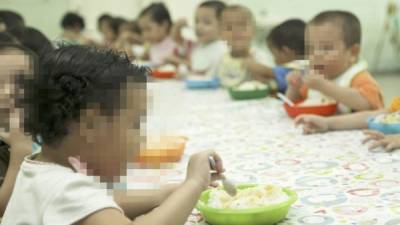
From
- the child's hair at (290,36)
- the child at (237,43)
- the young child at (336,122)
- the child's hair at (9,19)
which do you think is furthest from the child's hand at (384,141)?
the child's hair at (9,19)

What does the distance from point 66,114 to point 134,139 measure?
10 cm

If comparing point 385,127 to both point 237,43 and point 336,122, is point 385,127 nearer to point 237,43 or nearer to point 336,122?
point 336,122

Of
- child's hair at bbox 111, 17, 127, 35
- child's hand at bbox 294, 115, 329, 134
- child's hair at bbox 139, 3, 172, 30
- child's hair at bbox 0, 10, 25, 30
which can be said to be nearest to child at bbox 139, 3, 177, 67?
child's hair at bbox 139, 3, 172, 30

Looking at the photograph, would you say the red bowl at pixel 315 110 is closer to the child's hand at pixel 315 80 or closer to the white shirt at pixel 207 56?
the child's hand at pixel 315 80

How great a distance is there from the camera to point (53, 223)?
660mm

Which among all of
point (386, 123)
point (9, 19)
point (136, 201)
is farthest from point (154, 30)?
point (136, 201)

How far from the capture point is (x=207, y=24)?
119 inches

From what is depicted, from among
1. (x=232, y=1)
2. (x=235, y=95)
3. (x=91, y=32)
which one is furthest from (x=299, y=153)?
(x=91, y=32)

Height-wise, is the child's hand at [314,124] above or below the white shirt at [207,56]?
below

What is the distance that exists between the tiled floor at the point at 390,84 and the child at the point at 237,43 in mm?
1252

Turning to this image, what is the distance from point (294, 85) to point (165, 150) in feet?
2.83

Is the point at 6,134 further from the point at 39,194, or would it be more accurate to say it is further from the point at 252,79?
the point at 252,79

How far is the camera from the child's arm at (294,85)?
186cm

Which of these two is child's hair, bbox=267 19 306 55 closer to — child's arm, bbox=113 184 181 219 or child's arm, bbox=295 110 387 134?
child's arm, bbox=295 110 387 134
